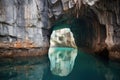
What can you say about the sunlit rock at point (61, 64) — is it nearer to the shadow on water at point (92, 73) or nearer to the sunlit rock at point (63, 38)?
the shadow on water at point (92, 73)

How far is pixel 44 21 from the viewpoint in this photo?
1365 cm

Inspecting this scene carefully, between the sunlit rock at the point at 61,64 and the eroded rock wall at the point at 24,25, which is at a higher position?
the eroded rock wall at the point at 24,25

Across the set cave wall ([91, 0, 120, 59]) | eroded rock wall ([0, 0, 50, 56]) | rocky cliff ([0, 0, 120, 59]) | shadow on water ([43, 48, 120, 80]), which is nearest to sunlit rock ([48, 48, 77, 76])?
shadow on water ([43, 48, 120, 80])

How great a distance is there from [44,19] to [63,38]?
12.1 m

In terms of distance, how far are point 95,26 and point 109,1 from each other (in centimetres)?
372

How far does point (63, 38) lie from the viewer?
25.5 meters

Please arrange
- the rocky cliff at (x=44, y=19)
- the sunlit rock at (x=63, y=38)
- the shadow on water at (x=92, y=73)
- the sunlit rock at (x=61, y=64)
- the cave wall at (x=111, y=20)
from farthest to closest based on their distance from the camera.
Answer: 1. the sunlit rock at (x=63, y=38)
2. the rocky cliff at (x=44, y=19)
3. the cave wall at (x=111, y=20)
4. the sunlit rock at (x=61, y=64)
5. the shadow on water at (x=92, y=73)

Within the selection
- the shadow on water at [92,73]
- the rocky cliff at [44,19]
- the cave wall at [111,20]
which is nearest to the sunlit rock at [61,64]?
the shadow on water at [92,73]

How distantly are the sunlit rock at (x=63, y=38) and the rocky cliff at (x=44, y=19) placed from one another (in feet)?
33.8

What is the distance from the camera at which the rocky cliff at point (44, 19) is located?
11.6 metres

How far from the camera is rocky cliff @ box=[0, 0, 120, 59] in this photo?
1158 cm

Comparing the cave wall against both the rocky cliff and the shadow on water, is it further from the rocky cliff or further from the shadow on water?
the shadow on water

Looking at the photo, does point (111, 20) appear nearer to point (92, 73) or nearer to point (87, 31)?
point (92, 73)

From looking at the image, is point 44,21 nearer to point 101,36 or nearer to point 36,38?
point 36,38
